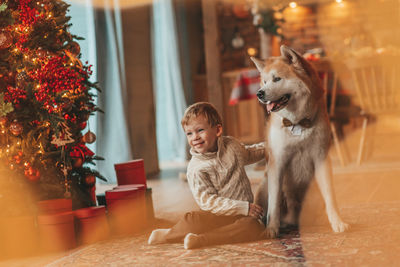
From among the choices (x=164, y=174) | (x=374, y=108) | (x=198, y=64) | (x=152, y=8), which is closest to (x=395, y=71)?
(x=374, y=108)

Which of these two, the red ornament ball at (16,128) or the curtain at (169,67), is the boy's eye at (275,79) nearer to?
the red ornament ball at (16,128)

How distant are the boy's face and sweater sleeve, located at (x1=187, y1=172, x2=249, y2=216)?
0.39 feet

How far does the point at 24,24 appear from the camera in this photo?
2.25 metres

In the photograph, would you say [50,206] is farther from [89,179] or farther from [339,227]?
[339,227]

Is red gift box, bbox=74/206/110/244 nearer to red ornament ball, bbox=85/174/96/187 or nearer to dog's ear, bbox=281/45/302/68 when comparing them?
red ornament ball, bbox=85/174/96/187

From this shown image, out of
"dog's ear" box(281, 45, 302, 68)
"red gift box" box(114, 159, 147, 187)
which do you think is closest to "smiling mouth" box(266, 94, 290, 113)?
"dog's ear" box(281, 45, 302, 68)

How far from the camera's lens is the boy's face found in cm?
211

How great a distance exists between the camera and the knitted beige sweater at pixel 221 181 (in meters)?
2.06

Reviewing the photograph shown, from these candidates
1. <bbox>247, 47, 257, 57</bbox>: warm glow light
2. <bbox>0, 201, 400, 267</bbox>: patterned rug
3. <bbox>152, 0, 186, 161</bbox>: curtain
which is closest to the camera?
<bbox>0, 201, 400, 267</bbox>: patterned rug

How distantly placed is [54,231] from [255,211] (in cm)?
87

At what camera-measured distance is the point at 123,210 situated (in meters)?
2.38

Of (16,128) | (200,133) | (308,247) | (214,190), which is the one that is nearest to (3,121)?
(16,128)

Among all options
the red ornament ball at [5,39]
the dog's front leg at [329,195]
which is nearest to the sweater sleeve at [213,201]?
the dog's front leg at [329,195]

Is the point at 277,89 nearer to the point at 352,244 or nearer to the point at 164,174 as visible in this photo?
the point at 352,244
